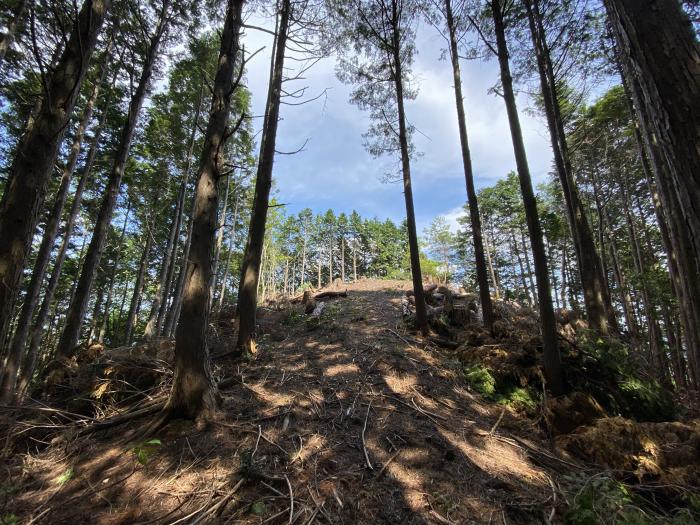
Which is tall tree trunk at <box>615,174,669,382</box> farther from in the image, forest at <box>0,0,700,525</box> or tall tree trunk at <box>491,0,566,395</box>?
tall tree trunk at <box>491,0,566,395</box>

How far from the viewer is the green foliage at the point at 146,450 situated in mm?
2548

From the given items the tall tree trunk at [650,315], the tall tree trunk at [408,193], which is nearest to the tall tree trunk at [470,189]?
the tall tree trunk at [408,193]

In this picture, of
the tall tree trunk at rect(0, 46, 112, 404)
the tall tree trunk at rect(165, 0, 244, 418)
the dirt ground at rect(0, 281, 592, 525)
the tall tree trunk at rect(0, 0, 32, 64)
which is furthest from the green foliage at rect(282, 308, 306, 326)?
the tall tree trunk at rect(0, 0, 32, 64)

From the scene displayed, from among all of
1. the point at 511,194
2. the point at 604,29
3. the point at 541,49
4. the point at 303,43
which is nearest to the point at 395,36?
the point at 303,43

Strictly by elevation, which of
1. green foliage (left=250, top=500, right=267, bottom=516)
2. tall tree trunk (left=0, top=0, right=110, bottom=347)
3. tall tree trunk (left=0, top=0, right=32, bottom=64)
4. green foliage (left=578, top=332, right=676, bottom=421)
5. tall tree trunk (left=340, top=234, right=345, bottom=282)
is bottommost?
green foliage (left=250, top=500, right=267, bottom=516)

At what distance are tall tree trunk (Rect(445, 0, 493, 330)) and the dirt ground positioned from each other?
9.81ft

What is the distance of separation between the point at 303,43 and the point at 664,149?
7.26 m

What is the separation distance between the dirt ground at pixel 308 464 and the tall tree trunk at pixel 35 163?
134 centimetres

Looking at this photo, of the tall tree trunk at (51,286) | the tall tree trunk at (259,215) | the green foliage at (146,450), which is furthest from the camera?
the tall tree trunk at (51,286)

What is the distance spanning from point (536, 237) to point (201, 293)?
549 cm

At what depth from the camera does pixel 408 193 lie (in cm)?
803

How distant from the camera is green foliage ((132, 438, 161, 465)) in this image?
8.36ft

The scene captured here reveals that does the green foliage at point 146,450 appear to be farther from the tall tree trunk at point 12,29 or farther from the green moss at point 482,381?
the tall tree trunk at point 12,29

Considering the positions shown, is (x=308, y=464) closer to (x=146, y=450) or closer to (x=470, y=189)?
(x=146, y=450)
